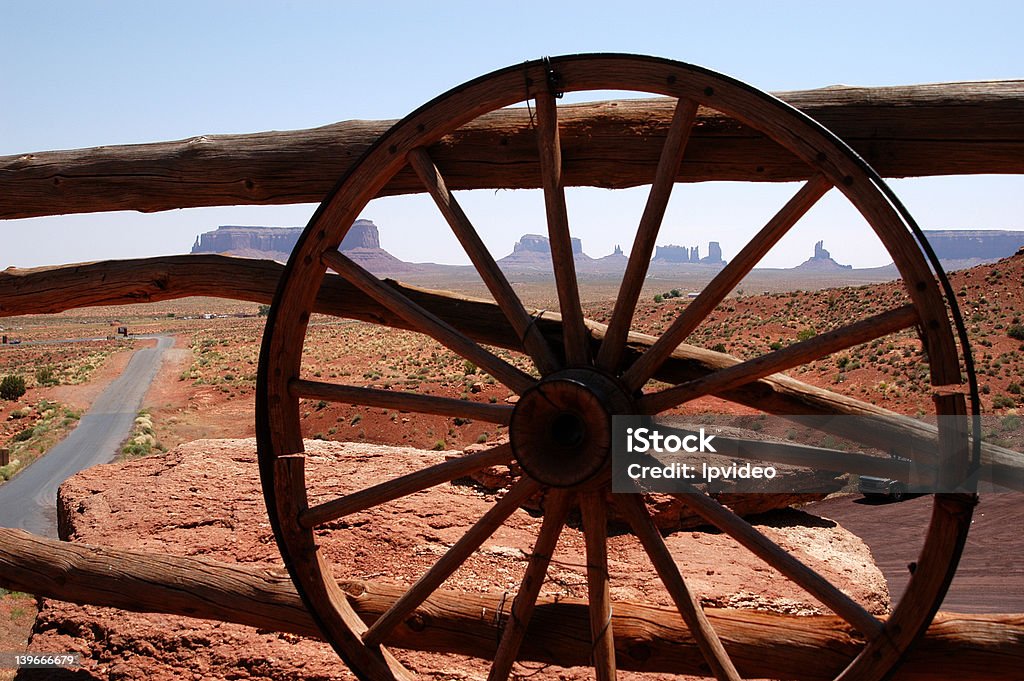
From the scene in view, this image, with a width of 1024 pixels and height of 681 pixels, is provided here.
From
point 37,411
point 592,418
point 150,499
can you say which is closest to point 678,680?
point 592,418

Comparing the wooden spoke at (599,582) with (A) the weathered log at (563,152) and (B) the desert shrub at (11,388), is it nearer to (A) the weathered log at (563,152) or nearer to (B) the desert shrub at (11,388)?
(A) the weathered log at (563,152)

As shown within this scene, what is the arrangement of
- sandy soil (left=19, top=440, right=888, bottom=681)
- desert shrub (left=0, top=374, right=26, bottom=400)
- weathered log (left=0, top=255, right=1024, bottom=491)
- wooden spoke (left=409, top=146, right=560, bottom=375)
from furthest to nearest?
desert shrub (left=0, top=374, right=26, bottom=400) < sandy soil (left=19, top=440, right=888, bottom=681) < weathered log (left=0, top=255, right=1024, bottom=491) < wooden spoke (left=409, top=146, right=560, bottom=375)

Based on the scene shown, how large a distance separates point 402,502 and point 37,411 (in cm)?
2706

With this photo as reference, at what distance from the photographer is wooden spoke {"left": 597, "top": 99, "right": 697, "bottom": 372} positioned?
270cm

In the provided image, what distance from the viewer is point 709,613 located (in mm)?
3203

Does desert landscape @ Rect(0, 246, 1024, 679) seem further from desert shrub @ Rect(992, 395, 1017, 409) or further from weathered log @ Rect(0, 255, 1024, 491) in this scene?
weathered log @ Rect(0, 255, 1024, 491)

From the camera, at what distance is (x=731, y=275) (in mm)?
2668

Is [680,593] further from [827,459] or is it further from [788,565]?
[827,459]

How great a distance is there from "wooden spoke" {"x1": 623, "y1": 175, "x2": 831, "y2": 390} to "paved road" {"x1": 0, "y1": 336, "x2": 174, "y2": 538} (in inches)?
507

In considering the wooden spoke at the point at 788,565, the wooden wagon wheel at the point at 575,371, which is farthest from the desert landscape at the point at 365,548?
the wooden spoke at the point at 788,565

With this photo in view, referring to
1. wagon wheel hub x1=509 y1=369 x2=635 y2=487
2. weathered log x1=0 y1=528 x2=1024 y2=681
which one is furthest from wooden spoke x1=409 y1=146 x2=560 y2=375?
weathered log x1=0 y1=528 x2=1024 y2=681

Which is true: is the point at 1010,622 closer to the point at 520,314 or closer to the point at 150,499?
the point at 520,314

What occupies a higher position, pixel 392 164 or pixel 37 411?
pixel 392 164

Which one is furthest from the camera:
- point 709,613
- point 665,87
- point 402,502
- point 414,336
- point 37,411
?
point 414,336
